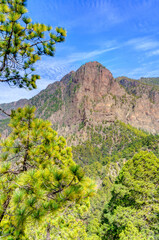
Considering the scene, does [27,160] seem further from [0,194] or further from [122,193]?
[122,193]

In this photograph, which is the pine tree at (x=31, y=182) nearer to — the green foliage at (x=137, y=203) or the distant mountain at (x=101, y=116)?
the green foliage at (x=137, y=203)

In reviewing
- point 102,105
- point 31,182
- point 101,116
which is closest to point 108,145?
point 101,116

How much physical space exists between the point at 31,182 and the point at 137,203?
1198 centimetres

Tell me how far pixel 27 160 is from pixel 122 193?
11387mm

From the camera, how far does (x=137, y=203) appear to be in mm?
11438

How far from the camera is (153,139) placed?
8475cm

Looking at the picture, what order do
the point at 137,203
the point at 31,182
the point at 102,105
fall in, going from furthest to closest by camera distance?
the point at 102,105, the point at 137,203, the point at 31,182

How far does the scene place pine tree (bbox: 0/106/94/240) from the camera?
2566 mm

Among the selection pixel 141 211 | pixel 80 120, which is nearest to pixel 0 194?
pixel 141 211

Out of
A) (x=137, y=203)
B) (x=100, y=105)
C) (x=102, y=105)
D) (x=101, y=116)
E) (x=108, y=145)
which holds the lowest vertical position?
(x=108, y=145)

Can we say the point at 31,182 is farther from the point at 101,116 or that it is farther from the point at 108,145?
the point at 101,116

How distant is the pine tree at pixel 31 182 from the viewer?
257cm

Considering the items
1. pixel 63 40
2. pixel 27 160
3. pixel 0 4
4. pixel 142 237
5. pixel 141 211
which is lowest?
pixel 142 237

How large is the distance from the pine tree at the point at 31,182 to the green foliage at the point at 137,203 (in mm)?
9373
